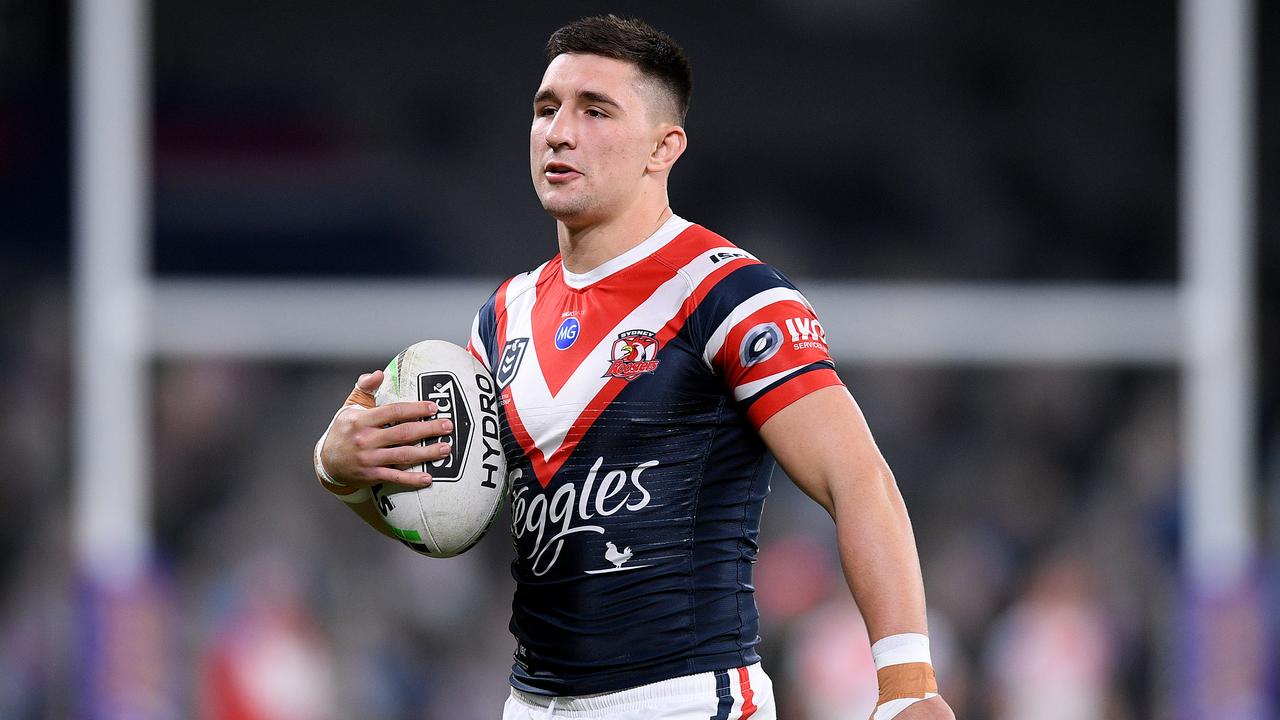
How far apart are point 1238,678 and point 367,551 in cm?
430

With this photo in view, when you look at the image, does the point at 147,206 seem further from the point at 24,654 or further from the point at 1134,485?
the point at 1134,485

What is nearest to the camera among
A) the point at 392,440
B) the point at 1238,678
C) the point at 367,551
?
the point at 392,440

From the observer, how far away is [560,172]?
306cm

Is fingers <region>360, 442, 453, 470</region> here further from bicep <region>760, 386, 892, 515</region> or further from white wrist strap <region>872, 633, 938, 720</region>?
white wrist strap <region>872, 633, 938, 720</region>

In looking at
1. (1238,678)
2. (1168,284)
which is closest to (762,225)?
(1168,284)

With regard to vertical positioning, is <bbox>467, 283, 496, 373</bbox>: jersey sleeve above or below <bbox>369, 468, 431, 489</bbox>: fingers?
above

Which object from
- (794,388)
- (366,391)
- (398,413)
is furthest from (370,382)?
(794,388)

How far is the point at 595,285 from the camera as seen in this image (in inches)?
122

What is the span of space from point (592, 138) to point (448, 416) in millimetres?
571

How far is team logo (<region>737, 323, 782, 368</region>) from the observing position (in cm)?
278

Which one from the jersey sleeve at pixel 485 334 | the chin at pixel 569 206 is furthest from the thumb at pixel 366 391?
the chin at pixel 569 206

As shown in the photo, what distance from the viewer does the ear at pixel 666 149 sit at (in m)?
3.13

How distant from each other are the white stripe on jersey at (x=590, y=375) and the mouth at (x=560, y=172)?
269 mm

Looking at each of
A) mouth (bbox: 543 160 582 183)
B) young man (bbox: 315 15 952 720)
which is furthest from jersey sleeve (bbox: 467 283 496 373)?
mouth (bbox: 543 160 582 183)
